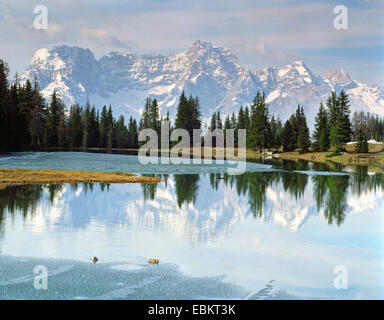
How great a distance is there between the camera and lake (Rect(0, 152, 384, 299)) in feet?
45.0

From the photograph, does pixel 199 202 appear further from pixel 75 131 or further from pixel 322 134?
pixel 75 131

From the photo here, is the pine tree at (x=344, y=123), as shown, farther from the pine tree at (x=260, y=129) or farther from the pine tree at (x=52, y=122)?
the pine tree at (x=52, y=122)

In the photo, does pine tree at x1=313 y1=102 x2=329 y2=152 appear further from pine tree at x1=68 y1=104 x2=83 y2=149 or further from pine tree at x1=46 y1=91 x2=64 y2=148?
pine tree at x1=68 y1=104 x2=83 y2=149

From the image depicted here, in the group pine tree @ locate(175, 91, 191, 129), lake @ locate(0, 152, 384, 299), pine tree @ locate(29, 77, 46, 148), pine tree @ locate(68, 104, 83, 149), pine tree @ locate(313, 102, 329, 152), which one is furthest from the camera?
pine tree @ locate(68, 104, 83, 149)

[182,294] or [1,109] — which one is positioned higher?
[1,109]

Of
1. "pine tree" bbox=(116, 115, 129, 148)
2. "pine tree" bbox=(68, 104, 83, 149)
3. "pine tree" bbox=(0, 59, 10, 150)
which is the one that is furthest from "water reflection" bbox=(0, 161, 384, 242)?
"pine tree" bbox=(116, 115, 129, 148)

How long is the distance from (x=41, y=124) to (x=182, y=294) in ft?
366

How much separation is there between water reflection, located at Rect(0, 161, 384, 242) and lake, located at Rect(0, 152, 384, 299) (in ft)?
0.29

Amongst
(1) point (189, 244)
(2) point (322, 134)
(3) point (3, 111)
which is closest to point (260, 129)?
(2) point (322, 134)

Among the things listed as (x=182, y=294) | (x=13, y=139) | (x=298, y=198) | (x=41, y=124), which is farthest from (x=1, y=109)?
(x=182, y=294)

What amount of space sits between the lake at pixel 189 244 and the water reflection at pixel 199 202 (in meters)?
0.09

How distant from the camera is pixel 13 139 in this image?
83812mm

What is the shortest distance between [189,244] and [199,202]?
462 inches

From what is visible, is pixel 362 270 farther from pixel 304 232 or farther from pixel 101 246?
pixel 101 246
